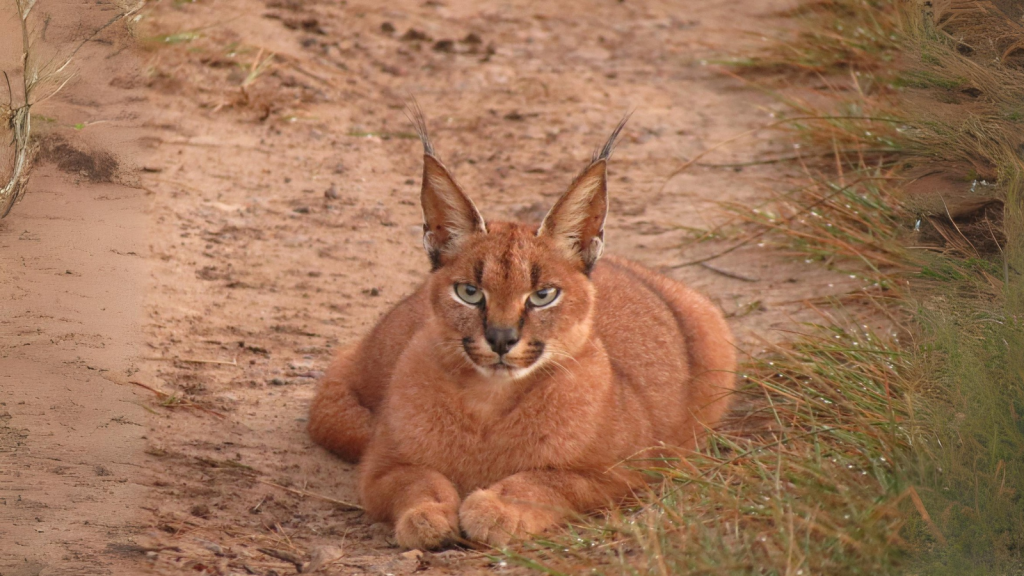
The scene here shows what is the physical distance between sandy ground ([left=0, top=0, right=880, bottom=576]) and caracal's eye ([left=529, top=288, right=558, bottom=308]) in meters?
0.97

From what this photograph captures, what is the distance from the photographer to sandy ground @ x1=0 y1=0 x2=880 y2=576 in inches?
156

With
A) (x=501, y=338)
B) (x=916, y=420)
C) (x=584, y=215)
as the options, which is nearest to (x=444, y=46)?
(x=584, y=215)

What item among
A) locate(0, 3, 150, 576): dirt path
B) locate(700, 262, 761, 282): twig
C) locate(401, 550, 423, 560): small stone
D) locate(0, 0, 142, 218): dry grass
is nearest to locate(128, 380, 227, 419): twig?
locate(0, 3, 150, 576): dirt path

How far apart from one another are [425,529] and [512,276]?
3.23ft

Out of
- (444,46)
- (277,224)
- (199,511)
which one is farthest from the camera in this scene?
(444,46)

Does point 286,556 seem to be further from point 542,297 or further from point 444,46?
point 444,46

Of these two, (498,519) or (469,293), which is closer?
(498,519)

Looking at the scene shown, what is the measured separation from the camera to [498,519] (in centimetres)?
376

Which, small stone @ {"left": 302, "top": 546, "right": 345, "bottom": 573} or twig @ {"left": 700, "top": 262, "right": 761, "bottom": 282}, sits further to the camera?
twig @ {"left": 700, "top": 262, "right": 761, "bottom": 282}

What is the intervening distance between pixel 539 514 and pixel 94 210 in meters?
2.64

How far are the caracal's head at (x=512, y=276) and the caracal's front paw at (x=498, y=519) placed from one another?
47 centimetres

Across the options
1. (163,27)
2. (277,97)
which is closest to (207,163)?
(277,97)

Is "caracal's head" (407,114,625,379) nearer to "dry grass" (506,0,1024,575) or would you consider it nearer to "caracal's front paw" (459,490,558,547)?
"caracal's front paw" (459,490,558,547)

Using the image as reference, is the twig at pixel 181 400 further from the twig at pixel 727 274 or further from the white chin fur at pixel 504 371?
the twig at pixel 727 274
